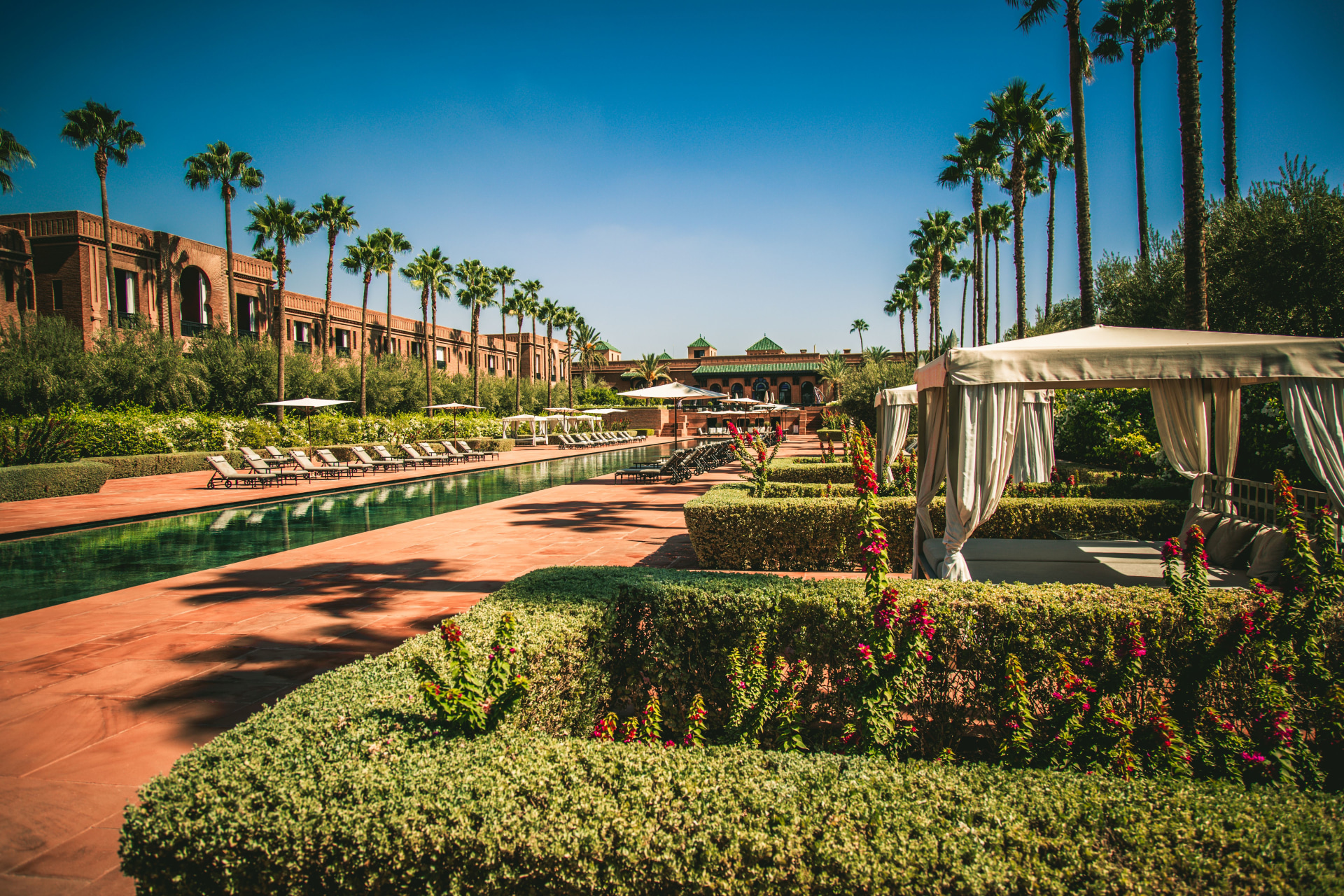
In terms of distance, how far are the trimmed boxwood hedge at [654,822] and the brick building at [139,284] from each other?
3271 centimetres

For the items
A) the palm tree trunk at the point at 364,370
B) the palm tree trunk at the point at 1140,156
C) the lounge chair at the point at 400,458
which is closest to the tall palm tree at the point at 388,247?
the palm tree trunk at the point at 364,370

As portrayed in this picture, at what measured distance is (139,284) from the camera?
29.8 meters

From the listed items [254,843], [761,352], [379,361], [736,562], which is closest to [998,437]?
[736,562]

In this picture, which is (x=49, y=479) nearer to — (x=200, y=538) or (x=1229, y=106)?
(x=200, y=538)

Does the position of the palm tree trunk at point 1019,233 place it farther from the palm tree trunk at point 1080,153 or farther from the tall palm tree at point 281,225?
the tall palm tree at point 281,225

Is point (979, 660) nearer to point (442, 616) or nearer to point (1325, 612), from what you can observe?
point (1325, 612)

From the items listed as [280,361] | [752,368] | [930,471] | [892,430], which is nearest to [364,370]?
[280,361]

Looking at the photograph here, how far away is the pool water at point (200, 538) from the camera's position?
7.09 meters

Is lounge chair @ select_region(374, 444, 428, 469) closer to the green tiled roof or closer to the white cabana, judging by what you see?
the white cabana

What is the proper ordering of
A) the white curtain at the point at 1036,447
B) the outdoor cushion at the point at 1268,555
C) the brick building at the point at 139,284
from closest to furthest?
the outdoor cushion at the point at 1268,555, the white curtain at the point at 1036,447, the brick building at the point at 139,284

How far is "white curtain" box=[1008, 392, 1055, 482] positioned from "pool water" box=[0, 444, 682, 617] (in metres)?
9.57

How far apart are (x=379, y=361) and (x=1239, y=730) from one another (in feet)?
140

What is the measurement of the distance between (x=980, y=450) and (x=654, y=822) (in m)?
4.04

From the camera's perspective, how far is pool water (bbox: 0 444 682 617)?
23.3 feet
